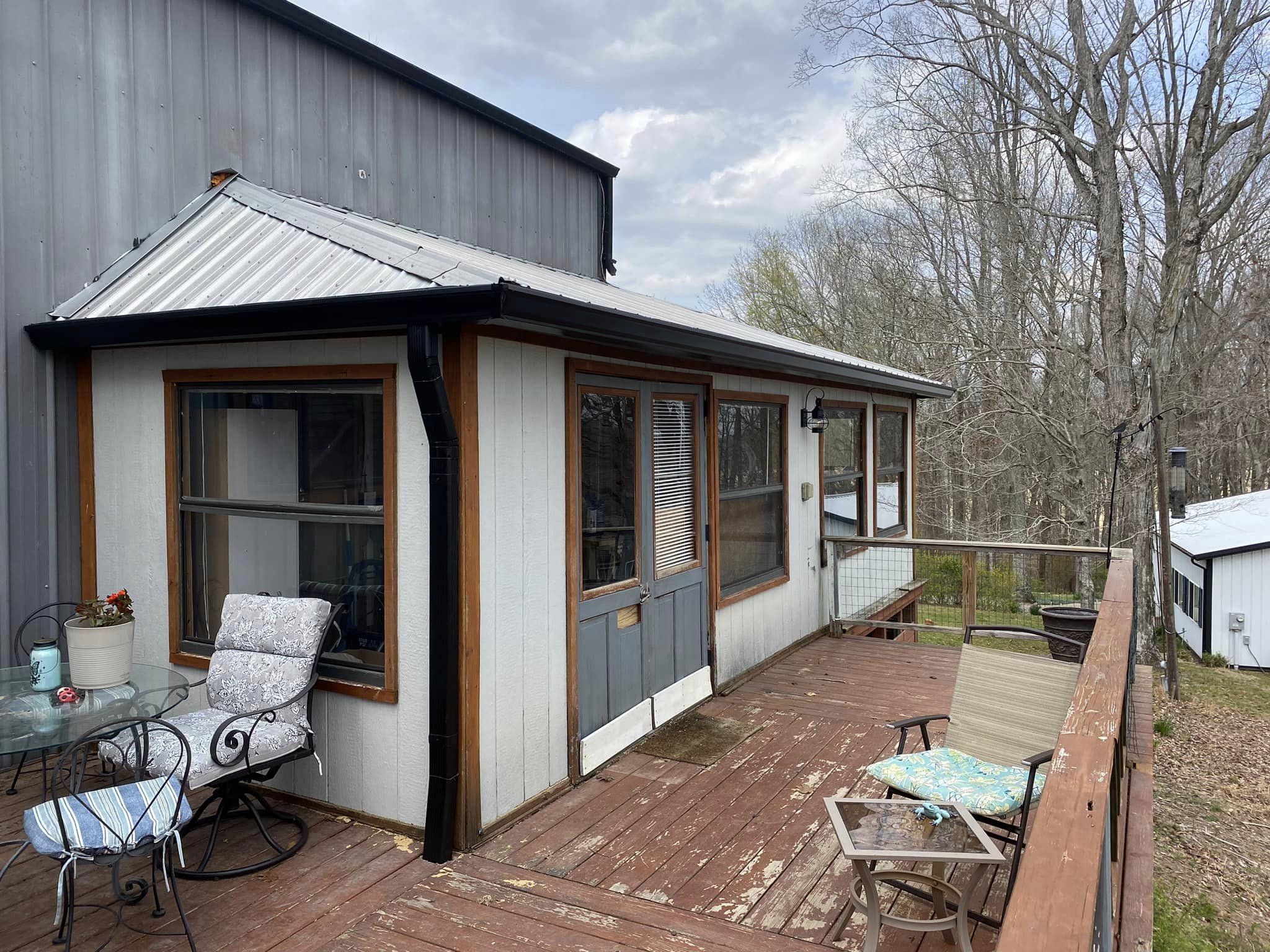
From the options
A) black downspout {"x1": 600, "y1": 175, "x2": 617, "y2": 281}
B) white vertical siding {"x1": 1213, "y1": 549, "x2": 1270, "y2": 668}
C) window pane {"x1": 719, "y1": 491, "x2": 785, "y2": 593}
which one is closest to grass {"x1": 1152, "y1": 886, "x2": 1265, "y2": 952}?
window pane {"x1": 719, "y1": 491, "x2": 785, "y2": 593}

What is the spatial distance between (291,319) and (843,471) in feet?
18.8

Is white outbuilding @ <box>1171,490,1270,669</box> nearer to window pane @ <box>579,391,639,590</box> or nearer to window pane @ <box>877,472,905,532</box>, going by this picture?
window pane @ <box>877,472,905,532</box>

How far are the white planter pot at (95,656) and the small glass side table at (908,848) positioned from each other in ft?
9.04

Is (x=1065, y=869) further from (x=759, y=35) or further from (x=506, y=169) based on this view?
(x=759, y=35)

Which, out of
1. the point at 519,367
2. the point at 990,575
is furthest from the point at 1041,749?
the point at 990,575

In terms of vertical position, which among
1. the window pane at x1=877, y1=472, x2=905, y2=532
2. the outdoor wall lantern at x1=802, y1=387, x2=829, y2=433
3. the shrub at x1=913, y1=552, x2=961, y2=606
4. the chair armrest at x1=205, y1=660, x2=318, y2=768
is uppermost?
the outdoor wall lantern at x1=802, y1=387, x2=829, y2=433

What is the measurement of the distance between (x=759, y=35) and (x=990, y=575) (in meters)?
9.20

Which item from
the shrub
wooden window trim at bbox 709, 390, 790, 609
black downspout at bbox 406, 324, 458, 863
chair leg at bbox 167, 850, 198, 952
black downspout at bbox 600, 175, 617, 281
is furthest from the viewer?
the shrub

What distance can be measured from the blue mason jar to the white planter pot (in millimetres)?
57

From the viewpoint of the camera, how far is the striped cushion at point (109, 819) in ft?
8.09

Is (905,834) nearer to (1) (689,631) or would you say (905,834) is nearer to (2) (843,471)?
(1) (689,631)

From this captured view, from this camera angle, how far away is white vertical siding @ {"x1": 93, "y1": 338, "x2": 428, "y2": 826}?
136 inches

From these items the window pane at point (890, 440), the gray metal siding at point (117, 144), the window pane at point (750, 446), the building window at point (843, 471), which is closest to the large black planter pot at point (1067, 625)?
the window pane at point (750, 446)

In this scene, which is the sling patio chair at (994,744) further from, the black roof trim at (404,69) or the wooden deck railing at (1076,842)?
the black roof trim at (404,69)
